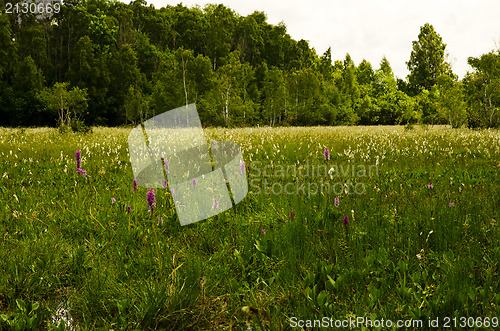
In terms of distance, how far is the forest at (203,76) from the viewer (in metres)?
25.2

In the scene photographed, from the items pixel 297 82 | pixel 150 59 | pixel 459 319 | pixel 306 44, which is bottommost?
pixel 459 319

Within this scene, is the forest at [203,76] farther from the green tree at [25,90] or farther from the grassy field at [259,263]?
the grassy field at [259,263]

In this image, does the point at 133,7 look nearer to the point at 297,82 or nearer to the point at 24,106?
the point at 24,106

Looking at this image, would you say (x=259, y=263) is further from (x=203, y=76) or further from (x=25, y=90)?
(x=25, y=90)

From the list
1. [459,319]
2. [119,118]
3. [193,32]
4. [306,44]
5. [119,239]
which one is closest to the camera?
[459,319]

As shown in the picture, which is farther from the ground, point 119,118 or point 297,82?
point 297,82

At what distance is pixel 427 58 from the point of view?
59812 mm

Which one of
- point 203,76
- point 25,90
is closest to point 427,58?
point 203,76

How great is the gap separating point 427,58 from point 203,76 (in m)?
50.4

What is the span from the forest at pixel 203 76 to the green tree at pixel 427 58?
0.65 feet

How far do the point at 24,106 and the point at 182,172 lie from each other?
1539 inches

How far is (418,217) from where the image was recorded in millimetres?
2916

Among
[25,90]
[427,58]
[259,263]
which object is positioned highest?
[427,58]

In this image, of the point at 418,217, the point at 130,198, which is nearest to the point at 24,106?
the point at 130,198
